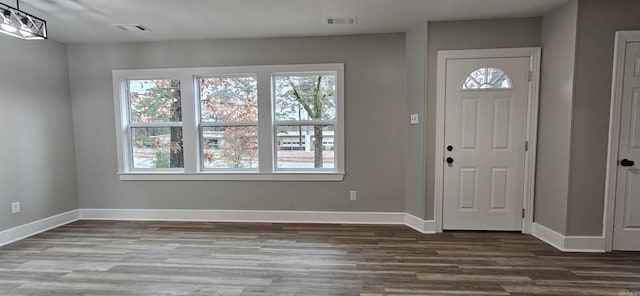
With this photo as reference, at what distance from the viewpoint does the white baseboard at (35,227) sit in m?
3.07

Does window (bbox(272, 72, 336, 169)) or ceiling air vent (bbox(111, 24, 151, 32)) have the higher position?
ceiling air vent (bbox(111, 24, 151, 32))

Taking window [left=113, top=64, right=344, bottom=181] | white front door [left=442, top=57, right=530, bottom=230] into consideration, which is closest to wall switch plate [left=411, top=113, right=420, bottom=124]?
white front door [left=442, top=57, right=530, bottom=230]

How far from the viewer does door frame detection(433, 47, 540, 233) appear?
298 centimetres

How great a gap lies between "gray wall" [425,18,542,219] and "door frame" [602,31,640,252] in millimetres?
634

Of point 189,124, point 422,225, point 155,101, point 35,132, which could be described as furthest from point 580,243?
point 35,132

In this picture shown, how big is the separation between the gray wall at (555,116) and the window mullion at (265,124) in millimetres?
3038

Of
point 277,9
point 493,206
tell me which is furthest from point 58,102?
point 493,206

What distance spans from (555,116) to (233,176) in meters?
3.67

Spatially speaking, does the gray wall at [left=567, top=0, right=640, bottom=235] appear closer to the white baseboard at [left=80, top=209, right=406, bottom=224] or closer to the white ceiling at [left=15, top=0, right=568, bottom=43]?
the white ceiling at [left=15, top=0, right=568, bottom=43]

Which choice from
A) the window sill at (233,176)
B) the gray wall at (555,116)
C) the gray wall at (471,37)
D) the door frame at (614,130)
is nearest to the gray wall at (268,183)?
the window sill at (233,176)

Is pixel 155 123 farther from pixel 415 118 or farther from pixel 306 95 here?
pixel 415 118

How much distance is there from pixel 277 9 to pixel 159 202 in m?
2.94

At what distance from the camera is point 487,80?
3074 mm

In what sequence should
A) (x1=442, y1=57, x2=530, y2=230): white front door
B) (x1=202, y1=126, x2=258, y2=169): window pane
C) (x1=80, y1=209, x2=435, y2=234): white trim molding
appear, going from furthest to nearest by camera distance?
(x1=202, y1=126, x2=258, y2=169): window pane, (x1=80, y1=209, x2=435, y2=234): white trim molding, (x1=442, y1=57, x2=530, y2=230): white front door
